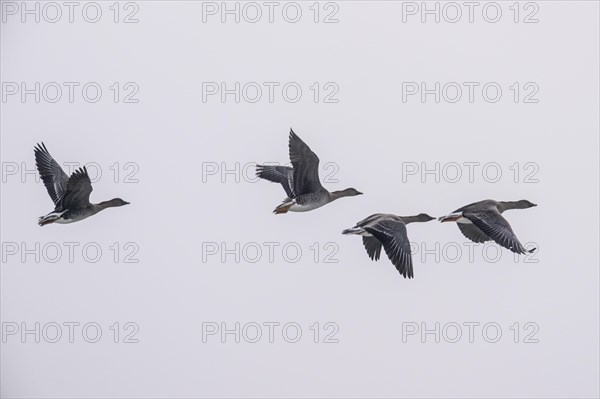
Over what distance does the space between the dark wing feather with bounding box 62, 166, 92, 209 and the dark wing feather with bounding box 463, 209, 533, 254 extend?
16.1 ft

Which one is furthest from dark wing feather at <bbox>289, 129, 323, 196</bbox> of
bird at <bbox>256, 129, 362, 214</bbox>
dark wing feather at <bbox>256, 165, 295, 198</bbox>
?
dark wing feather at <bbox>256, 165, 295, 198</bbox>

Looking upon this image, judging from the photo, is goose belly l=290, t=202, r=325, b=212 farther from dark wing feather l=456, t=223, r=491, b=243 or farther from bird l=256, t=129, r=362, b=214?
dark wing feather l=456, t=223, r=491, b=243

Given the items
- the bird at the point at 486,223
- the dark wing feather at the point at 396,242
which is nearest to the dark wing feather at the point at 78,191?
the dark wing feather at the point at 396,242

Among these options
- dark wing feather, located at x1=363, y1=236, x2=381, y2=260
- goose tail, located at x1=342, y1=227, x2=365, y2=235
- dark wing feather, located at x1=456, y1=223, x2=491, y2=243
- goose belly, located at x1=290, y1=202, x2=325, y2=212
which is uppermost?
goose belly, located at x1=290, y1=202, x2=325, y2=212

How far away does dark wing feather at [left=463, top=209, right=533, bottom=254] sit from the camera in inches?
537

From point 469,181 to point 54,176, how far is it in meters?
7.23

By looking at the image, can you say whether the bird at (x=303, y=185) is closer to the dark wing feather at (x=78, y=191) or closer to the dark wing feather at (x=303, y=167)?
the dark wing feather at (x=303, y=167)

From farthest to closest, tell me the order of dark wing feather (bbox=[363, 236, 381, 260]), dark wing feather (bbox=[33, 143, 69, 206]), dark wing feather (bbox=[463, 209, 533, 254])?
dark wing feather (bbox=[33, 143, 69, 206])
dark wing feather (bbox=[363, 236, 381, 260])
dark wing feather (bbox=[463, 209, 533, 254])

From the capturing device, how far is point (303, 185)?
603 inches

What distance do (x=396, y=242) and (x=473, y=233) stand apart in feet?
7.00

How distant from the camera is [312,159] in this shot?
48.9ft

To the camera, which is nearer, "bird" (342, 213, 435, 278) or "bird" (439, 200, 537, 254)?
"bird" (342, 213, 435, 278)

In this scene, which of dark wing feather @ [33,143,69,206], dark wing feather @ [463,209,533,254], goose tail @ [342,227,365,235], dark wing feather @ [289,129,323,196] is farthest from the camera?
dark wing feather @ [33,143,69,206]

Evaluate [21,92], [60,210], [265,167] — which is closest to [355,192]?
[265,167]
